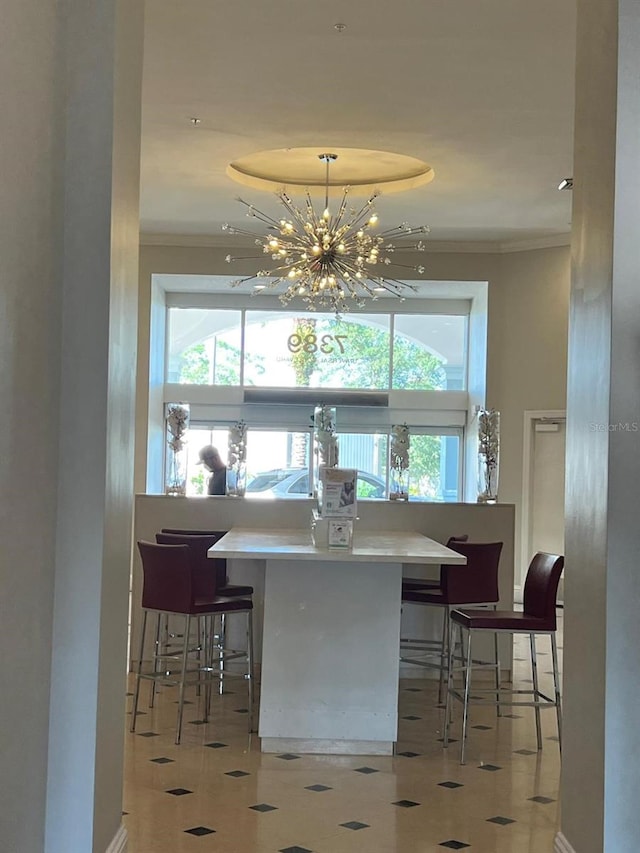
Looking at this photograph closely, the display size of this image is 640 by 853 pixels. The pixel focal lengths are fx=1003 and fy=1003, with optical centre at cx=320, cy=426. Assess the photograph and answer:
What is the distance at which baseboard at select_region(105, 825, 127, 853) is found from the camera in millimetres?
3251

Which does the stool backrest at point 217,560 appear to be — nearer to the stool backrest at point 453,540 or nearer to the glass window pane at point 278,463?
the stool backrest at point 453,540

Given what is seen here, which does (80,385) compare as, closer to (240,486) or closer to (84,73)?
(84,73)

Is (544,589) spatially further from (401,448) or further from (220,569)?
(220,569)

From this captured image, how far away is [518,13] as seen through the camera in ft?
17.1

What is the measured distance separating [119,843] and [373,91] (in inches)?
191

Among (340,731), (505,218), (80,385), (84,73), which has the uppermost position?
(505,218)

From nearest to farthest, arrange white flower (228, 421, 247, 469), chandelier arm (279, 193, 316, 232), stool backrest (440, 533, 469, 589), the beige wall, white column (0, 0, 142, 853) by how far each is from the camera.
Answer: white column (0, 0, 142, 853), stool backrest (440, 533, 469, 589), white flower (228, 421, 247, 469), chandelier arm (279, 193, 316, 232), the beige wall

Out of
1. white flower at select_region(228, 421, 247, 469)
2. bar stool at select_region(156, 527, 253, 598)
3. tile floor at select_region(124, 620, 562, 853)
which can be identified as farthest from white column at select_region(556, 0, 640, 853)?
white flower at select_region(228, 421, 247, 469)

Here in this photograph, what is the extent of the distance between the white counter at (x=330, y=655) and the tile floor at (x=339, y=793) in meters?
0.14

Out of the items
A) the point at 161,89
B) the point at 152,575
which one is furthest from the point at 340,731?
the point at 161,89

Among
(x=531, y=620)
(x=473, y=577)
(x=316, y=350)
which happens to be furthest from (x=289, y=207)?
(x=316, y=350)

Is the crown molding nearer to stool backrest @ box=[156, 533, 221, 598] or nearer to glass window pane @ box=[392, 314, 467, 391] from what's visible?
glass window pane @ box=[392, 314, 467, 391]

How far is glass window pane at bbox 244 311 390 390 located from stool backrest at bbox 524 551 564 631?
22.5 feet

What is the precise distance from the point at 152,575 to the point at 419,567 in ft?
7.60
